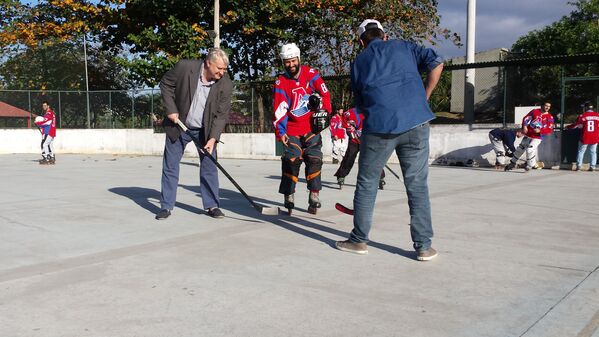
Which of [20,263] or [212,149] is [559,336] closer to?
[20,263]

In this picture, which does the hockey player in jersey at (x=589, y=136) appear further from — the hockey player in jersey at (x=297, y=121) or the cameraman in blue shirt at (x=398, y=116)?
the cameraman in blue shirt at (x=398, y=116)

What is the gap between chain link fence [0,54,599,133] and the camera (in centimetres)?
1379

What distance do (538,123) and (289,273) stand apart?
10.7m

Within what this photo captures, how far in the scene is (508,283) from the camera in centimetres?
334

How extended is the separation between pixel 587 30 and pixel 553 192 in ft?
98.6

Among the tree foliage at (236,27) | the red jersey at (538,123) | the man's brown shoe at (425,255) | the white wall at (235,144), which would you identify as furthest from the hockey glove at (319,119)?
the tree foliage at (236,27)

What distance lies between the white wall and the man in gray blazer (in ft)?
33.7

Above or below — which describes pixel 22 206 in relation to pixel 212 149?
below

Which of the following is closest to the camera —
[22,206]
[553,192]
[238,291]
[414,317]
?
[414,317]

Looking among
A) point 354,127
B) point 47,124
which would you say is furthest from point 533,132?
point 47,124

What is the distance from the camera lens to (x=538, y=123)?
1258 cm

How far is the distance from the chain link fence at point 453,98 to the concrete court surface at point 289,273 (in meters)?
6.83

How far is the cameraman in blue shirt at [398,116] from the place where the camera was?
3859mm

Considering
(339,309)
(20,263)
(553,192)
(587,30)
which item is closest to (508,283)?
(339,309)
